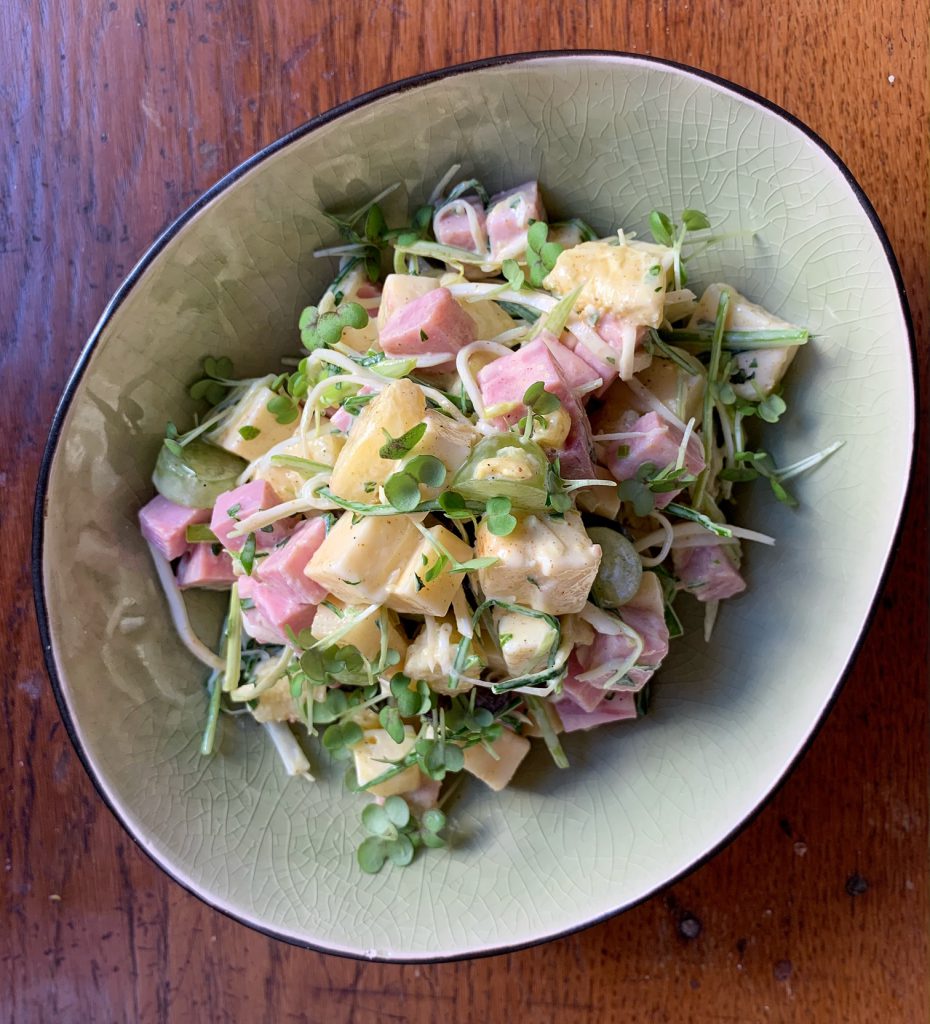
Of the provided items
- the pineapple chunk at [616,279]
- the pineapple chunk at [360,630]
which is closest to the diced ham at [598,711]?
the pineapple chunk at [360,630]

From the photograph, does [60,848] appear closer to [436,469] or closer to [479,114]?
[436,469]

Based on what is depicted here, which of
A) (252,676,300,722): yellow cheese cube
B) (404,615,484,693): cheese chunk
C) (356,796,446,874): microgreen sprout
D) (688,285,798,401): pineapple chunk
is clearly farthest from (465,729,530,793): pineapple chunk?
(688,285,798,401): pineapple chunk

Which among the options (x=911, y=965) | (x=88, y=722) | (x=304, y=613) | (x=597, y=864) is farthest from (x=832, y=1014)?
(x=88, y=722)

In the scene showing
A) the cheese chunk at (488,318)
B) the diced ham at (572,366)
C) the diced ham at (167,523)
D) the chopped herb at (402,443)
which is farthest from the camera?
the diced ham at (167,523)

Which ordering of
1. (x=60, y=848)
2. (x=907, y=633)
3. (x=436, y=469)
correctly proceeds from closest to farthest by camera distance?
1. (x=436, y=469)
2. (x=907, y=633)
3. (x=60, y=848)

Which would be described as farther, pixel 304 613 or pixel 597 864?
pixel 597 864

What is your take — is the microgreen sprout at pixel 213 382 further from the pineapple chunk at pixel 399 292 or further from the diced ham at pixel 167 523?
the pineapple chunk at pixel 399 292
